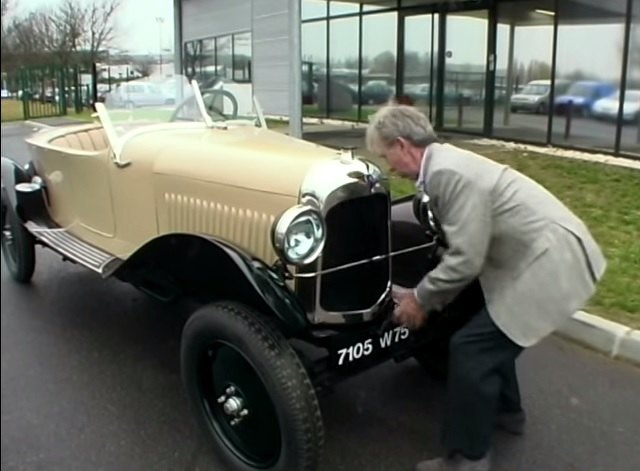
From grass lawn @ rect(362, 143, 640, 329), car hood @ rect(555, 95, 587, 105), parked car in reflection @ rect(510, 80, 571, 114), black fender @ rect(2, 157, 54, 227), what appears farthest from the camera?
parked car in reflection @ rect(510, 80, 571, 114)

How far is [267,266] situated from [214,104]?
181 centimetres

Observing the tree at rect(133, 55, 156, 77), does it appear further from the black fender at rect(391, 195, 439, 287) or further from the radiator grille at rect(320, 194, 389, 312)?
the black fender at rect(391, 195, 439, 287)

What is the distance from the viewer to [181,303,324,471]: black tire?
2.35 metres

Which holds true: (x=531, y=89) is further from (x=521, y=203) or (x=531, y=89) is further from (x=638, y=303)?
(x=521, y=203)

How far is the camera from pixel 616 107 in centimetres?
969

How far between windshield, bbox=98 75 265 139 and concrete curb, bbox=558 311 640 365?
2303 mm

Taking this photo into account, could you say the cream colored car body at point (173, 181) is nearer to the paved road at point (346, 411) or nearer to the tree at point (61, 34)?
the paved road at point (346, 411)

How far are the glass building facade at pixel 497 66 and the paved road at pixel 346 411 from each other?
572 centimetres

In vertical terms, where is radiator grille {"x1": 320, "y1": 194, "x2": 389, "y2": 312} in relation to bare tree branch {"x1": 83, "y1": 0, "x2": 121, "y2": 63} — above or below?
below

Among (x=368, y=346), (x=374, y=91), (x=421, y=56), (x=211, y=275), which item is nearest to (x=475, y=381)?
(x=368, y=346)

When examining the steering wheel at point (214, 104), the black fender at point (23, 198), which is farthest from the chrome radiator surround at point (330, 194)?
the black fender at point (23, 198)

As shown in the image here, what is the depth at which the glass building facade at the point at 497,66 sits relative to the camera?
9.62 m

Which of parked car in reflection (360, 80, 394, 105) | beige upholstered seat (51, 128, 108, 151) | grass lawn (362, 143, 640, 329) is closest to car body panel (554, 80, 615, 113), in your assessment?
grass lawn (362, 143, 640, 329)

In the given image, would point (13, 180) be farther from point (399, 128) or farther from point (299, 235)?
point (399, 128)
